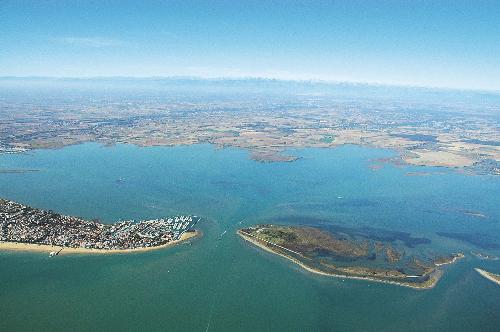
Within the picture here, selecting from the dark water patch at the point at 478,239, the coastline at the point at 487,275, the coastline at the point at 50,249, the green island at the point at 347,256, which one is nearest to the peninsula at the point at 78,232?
the coastline at the point at 50,249

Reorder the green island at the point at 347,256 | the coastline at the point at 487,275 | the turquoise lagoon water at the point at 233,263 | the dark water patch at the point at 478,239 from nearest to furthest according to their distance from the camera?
the turquoise lagoon water at the point at 233,263 → the coastline at the point at 487,275 → the green island at the point at 347,256 → the dark water patch at the point at 478,239

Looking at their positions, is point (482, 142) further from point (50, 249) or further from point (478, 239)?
point (50, 249)

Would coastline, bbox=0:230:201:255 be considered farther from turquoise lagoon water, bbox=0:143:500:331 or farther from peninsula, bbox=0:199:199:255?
turquoise lagoon water, bbox=0:143:500:331

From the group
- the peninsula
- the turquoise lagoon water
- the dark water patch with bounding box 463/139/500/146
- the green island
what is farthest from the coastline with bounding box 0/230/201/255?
the dark water patch with bounding box 463/139/500/146

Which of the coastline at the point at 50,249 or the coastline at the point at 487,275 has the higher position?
the coastline at the point at 50,249

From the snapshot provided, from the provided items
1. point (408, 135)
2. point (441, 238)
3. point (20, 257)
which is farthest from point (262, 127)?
point (20, 257)

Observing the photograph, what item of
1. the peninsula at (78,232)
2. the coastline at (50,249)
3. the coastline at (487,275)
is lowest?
the coastline at (487,275)

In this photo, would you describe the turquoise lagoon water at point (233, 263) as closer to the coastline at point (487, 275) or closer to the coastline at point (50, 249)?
the coastline at point (50, 249)
